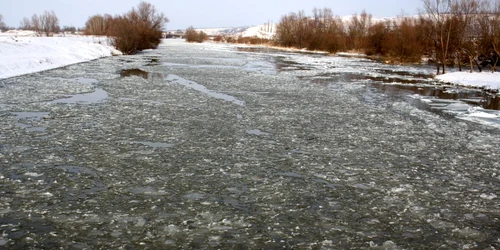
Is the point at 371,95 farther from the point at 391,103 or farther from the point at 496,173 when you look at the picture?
the point at 496,173

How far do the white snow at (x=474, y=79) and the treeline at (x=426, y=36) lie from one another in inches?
97.4

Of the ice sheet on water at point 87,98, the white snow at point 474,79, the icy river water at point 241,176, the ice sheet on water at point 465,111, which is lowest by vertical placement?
the icy river water at point 241,176

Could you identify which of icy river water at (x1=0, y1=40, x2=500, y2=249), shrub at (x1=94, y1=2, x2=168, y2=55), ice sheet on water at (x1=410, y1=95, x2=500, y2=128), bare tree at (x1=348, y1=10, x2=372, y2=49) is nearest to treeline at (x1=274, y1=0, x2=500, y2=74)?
bare tree at (x1=348, y1=10, x2=372, y2=49)

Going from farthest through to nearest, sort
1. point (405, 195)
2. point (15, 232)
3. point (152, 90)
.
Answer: point (152, 90), point (405, 195), point (15, 232)

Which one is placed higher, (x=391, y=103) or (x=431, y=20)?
(x=431, y=20)

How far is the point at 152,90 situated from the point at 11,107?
5.34 m

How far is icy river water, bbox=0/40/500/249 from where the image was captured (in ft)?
14.4

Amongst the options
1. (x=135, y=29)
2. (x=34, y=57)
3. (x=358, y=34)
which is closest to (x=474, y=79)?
(x=34, y=57)

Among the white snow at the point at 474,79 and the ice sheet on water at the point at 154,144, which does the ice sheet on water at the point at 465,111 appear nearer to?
the white snow at the point at 474,79

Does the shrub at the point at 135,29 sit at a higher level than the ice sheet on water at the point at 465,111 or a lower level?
higher

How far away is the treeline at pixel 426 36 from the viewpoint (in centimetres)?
2794

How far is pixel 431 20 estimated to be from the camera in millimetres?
31078

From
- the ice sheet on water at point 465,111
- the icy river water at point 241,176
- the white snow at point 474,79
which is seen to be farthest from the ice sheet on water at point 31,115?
the white snow at point 474,79

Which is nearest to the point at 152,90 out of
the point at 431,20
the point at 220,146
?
the point at 220,146
